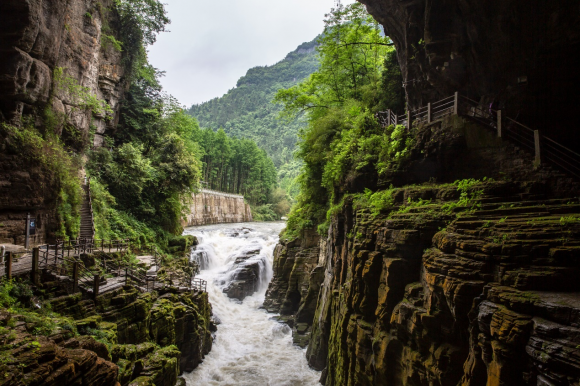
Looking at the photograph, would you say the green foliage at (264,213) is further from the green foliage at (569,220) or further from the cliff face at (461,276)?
the green foliage at (569,220)

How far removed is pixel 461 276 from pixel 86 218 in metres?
18.1

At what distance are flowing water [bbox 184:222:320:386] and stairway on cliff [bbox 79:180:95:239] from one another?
8.64 m

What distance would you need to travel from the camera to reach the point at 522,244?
5.11 meters

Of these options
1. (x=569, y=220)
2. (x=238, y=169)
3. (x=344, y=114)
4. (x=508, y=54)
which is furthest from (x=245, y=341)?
(x=238, y=169)

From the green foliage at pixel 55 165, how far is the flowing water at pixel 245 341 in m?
9.14

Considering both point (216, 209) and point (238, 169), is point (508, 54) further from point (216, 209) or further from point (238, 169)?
point (238, 169)

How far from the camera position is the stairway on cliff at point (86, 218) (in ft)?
51.8

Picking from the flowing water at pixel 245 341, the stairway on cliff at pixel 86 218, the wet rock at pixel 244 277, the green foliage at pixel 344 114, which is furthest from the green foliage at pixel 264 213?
the stairway on cliff at pixel 86 218

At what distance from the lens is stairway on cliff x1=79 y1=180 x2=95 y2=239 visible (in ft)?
51.8

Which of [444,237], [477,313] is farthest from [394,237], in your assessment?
[477,313]

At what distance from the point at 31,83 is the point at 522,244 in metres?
17.3

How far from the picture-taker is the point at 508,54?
987 centimetres

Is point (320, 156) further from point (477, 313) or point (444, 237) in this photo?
point (477, 313)

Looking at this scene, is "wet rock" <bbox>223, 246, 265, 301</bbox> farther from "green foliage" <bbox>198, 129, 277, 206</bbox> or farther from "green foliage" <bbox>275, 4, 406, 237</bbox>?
"green foliage" <bbox>198, 129, 277, 206</bbox>
